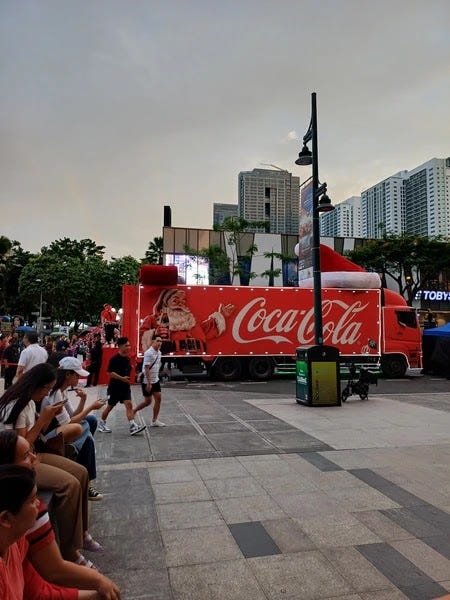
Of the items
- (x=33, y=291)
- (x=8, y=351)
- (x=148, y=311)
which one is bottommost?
(x=8, y=351)

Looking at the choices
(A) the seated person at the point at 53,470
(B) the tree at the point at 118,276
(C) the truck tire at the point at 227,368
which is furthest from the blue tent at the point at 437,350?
(B) the tree at the point at 118,276

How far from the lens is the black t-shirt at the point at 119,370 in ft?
25.9

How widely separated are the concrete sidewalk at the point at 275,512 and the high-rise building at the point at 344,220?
42.6 m

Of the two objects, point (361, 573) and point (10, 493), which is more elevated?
point (10, 493)

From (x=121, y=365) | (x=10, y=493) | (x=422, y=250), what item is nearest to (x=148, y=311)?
(x=121, y=365)

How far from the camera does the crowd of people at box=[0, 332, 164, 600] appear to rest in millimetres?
1767

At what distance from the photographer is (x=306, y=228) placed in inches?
441

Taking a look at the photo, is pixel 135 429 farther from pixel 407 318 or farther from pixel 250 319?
pixel 407 318

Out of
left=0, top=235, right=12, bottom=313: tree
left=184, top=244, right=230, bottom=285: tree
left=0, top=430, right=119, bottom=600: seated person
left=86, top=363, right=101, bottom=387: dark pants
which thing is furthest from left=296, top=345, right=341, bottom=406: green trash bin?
left=0, top=235, right=12, bottom=313: tree

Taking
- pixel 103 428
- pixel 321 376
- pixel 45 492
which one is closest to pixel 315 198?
pixel 321 376

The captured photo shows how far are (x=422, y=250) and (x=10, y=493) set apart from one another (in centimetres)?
3900

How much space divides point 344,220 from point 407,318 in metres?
32.0

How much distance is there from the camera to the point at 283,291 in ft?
58.1

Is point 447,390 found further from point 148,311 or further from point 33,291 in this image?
point 33,291
